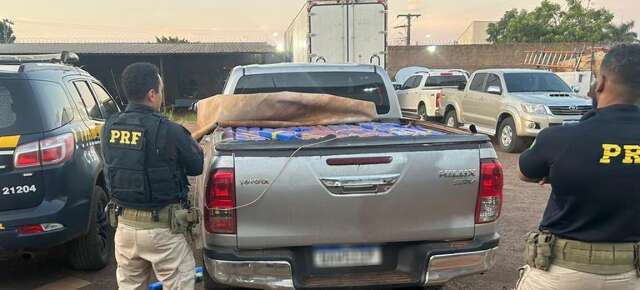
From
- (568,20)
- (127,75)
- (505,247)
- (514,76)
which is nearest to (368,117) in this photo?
(505,247)

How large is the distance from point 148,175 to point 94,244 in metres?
1.85

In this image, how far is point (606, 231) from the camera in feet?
A: 6.73

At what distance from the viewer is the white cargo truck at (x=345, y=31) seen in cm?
1177

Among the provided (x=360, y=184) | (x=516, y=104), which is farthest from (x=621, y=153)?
(x=516, y=104)

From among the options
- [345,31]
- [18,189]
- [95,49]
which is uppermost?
[95,49]

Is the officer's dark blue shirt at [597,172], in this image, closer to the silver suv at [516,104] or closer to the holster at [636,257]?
the holster at [636,257]

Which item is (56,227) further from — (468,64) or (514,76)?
(468,64)

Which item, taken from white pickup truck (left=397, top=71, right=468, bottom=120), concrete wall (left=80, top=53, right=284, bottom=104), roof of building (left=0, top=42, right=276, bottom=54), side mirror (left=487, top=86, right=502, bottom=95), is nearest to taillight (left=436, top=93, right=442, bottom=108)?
white pickup truck (left=397, top=71, right=468, bottom=120)

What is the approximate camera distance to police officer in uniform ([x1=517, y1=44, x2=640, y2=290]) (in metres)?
1.97

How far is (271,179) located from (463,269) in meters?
1.31

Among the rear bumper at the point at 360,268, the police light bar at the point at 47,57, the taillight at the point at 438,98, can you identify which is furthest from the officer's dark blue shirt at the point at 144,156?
the taillight at the point at 438,98

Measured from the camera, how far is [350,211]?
116 inches

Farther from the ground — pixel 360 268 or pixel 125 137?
pixel 125 137

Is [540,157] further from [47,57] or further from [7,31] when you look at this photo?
[7,31]
